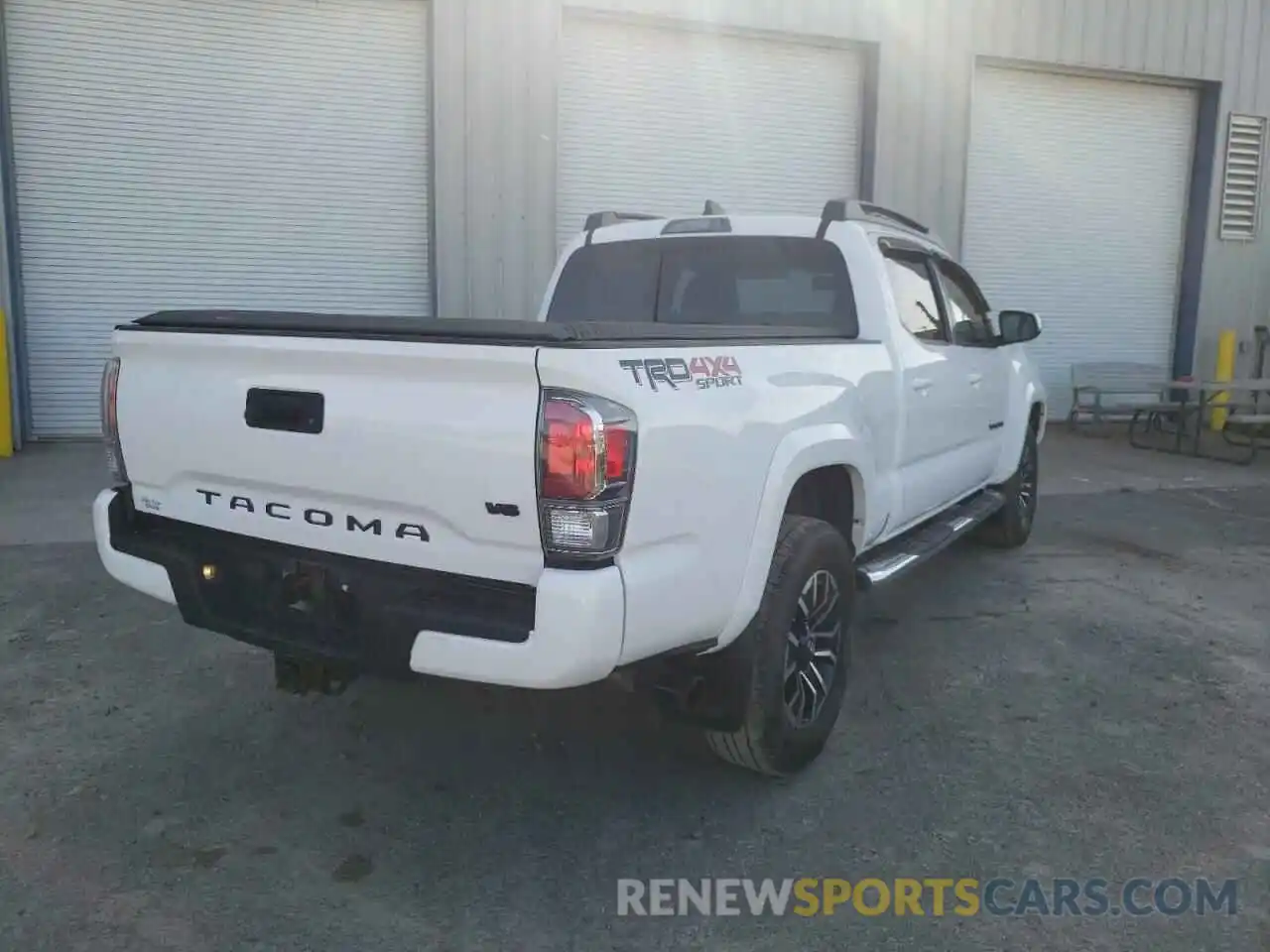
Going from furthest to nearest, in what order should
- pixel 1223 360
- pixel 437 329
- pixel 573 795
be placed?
pixel 1223 360, pixel 573 795, pixel 437 329

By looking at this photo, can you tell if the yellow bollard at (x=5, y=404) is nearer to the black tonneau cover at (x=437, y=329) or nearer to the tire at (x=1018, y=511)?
the black tonneau cover at (x=437, y=329)

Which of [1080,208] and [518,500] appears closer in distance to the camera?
[518,500]

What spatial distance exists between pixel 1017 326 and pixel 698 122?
267 inches

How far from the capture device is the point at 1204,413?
12906 mm

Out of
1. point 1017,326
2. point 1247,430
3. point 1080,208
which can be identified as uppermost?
point 1080,208

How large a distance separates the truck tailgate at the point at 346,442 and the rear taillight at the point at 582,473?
0.04m

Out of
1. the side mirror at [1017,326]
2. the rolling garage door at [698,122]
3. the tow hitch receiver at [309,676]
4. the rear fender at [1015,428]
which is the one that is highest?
the rolling garage door at [698,122]

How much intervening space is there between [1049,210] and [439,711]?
1178 centimetres

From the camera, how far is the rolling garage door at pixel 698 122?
11094 mm

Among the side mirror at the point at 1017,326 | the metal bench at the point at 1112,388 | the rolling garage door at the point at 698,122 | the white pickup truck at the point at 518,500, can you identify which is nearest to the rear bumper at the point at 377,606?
the white pickup truck at the point at 518,500

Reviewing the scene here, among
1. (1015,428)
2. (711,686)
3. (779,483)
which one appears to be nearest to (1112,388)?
(1015,428)

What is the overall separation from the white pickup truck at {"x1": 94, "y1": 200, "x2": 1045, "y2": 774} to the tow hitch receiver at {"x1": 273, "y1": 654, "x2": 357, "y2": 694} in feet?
0.04

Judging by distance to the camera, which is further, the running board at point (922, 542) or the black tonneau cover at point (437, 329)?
A: the running board at point (922, 542)

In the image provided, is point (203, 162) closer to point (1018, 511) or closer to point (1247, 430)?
point (1018, 511)
